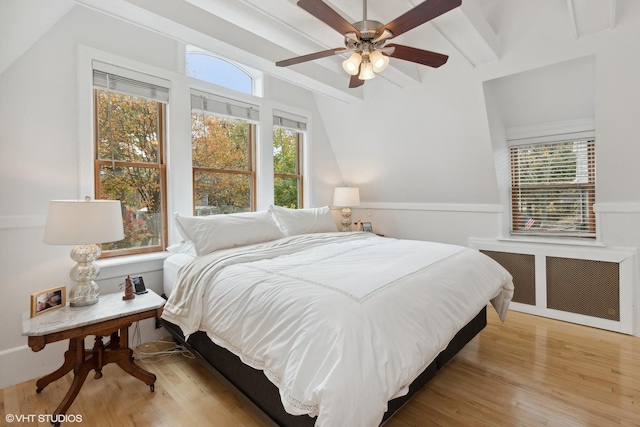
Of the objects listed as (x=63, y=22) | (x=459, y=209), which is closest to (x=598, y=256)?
(x=459, y=209)

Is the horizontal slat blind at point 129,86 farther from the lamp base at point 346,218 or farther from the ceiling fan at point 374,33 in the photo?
the lamp base at point 346,218

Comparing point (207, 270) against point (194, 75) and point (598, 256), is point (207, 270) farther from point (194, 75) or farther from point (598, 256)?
point (598, 256)

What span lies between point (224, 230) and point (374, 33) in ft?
6.18

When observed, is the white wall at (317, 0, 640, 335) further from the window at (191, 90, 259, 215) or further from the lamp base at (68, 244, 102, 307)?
the lamp base at (68, 244, 102, 307)

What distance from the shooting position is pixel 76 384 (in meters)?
1.83

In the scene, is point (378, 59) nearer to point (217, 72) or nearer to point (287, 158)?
point (217, 72)

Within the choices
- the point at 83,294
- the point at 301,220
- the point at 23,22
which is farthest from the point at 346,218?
the point at 23,22

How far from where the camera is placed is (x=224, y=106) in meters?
3.33

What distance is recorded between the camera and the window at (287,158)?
4.00 meters

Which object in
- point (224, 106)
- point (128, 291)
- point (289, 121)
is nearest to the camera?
point (128, 291)

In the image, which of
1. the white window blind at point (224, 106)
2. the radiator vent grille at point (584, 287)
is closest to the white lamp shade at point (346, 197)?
the white window blind at point (224, 106)

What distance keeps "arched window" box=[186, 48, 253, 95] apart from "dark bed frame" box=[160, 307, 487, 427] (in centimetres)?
251

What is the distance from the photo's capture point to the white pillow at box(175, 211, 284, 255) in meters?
2.54

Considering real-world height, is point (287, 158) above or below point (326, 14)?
below
